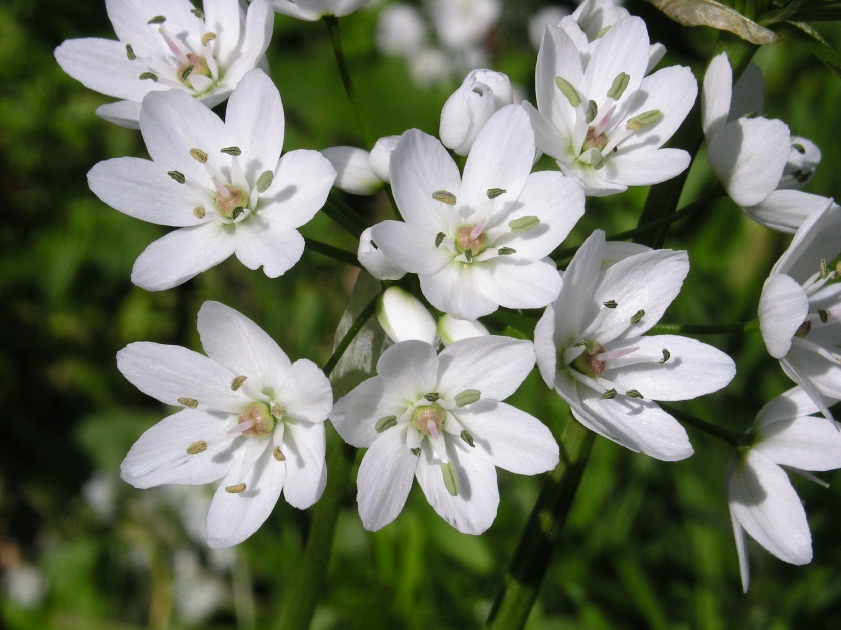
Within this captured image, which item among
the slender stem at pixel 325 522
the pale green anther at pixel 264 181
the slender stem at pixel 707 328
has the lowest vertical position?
the slender stem at pixel 325 522

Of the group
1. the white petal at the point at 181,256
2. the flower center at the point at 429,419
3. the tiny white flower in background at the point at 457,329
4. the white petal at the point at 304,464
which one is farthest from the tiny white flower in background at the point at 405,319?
the white petal at the point at 181,256

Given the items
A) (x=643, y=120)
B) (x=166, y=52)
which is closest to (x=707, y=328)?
(x=643, y=120)

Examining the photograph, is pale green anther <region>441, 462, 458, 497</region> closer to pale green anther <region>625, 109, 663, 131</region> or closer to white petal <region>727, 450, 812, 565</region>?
white petal <region>727, 450, 812, 565</region>

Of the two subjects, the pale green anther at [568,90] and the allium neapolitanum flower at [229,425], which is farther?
the pale green anther at [568,90]

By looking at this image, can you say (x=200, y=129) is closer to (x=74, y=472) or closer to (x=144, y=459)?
(x=144, y=459)

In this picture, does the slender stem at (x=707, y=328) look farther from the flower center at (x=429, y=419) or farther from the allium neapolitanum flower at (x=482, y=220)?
the flower center at (x=429, y=419)

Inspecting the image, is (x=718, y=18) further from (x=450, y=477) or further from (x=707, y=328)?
(x=450, y=477)

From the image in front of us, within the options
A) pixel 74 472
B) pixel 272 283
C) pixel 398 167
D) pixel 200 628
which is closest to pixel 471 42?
pixel 272 283
